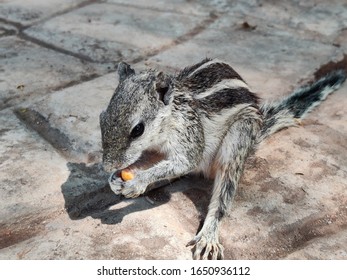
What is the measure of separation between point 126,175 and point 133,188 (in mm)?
69

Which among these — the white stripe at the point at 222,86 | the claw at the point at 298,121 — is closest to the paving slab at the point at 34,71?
the white stripe at the point at 222,86

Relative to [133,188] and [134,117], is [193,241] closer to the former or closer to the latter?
[133,188]

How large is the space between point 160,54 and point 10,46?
1.16 m

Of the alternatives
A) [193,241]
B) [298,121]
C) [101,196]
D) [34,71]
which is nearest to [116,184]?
[101,196]

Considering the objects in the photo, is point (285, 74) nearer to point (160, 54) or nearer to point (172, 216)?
point (160, 54)

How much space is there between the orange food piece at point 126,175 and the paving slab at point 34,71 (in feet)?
3.94

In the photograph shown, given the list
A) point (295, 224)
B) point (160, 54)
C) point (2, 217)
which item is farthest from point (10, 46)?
point (295, 224)

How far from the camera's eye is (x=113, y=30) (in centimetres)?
432

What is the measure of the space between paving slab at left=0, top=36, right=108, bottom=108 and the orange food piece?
3.94ft

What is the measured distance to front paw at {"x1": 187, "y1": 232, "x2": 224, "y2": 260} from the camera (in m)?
2.22

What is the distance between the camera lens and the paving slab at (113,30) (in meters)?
3.99

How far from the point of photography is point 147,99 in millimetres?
2432

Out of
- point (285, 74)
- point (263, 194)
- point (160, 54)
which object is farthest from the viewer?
point (160, 54)

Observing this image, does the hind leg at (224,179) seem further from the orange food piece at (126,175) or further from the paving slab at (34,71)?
the paving slab at (34,71)
